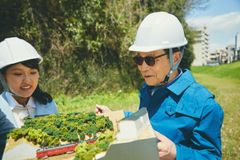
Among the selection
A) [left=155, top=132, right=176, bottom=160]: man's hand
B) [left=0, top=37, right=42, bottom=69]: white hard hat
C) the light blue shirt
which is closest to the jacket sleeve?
[left=155, top=132, right=176, bottom=160]: man's hand

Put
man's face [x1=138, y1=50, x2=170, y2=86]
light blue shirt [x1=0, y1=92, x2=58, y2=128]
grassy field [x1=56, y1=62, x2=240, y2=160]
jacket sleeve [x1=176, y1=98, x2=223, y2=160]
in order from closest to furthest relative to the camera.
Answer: jacket sleeve [x1=176, y1=98, x2=223, y2=160]
man's face [x1=138, y1=50, x2=170, y2=86]
light blue shirt [x1=0, y1=92, x2=58, y2=128]
grassy field [x1=56, y1=62, x2=240, y2=160]

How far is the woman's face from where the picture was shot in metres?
3.53

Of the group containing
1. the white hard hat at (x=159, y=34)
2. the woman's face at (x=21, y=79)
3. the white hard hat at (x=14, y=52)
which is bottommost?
the woman's face at (x=21, y=79)

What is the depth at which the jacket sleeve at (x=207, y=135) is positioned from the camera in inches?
99.9

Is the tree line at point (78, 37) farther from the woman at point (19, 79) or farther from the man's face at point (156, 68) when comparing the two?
the man's face at point (156, 68)

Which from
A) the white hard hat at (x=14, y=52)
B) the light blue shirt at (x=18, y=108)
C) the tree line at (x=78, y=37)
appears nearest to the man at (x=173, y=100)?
the light blue shirt at (x=18, y=108)

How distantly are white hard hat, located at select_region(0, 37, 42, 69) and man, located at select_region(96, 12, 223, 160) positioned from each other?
3.40ft

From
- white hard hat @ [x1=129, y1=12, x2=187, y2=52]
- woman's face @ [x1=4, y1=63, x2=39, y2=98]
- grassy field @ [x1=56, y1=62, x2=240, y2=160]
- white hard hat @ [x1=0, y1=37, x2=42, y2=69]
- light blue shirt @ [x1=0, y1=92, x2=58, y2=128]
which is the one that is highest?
white hard hat @ [x1=129, y1=12, x2=187, y2=52]

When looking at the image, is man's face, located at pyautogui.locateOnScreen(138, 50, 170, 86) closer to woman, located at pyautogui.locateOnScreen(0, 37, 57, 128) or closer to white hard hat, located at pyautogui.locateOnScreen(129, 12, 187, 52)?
white hard hat, located at pyautogui.locateOnScreen(129, 12, 187, 52)

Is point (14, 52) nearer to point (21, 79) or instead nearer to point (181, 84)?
point (21, 79)

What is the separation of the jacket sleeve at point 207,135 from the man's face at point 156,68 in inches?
20.8

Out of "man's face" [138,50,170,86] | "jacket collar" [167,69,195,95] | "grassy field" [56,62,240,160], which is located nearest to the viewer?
"jacket collar" [167,69,195,95]

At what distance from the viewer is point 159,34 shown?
3074mm

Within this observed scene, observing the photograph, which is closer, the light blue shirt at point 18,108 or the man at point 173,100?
the man at point 173,100
